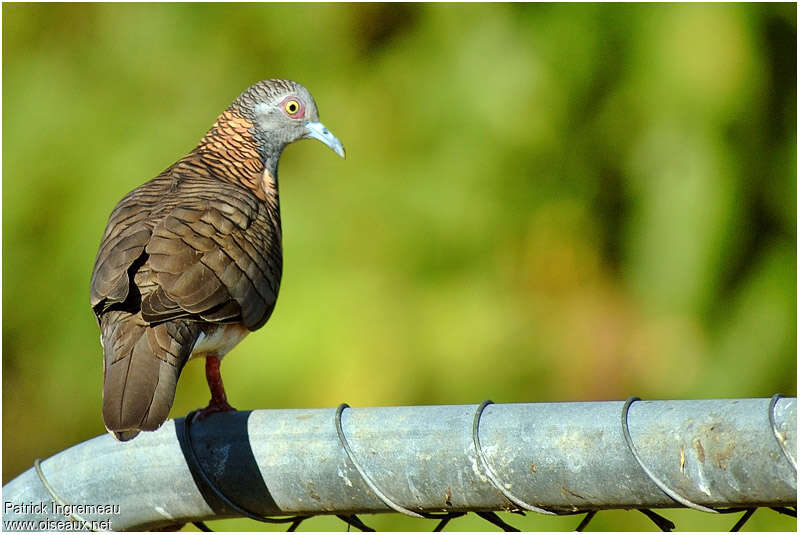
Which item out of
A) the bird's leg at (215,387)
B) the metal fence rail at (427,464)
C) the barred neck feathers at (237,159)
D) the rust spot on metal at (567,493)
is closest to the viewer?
the metal fence rail at (427,464)

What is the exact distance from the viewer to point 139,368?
268 centimetres

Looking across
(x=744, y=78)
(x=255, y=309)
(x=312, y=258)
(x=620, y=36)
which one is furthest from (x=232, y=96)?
(x=255, y=309)

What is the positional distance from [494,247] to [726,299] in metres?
1.11

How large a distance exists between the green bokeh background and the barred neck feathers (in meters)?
1.44

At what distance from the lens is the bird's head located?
424 cm

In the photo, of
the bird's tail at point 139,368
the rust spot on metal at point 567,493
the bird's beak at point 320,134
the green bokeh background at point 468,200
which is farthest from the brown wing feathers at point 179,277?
Answer: the green bokeh background at point 468,200

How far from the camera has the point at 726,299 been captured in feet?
18.0

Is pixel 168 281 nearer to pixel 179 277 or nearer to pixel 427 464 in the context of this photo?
pixel 179 277

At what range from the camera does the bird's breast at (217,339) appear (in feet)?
10.4

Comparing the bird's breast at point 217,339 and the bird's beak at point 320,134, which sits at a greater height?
the bird's beak at point 320,134

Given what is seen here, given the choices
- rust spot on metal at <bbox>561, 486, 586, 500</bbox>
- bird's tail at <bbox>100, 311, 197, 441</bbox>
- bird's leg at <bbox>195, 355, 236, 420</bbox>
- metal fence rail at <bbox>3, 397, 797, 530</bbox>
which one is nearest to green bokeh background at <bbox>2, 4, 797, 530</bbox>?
bird's leg at <bbox>195, 355, 236, 420</bbox>

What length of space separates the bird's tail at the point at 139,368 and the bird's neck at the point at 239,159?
1.02m

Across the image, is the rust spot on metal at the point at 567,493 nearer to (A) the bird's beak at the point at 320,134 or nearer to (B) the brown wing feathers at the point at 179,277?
(B) the brown wing feathers at the point at 179,277

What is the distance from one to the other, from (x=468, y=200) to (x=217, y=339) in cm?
255
